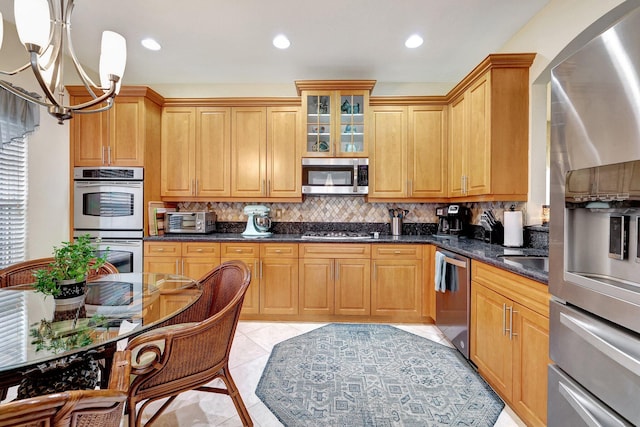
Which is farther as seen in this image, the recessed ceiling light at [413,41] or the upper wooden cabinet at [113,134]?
the upper wooden cabinet at [113,134]

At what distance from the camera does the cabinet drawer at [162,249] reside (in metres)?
3.08

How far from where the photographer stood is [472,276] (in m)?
2.19

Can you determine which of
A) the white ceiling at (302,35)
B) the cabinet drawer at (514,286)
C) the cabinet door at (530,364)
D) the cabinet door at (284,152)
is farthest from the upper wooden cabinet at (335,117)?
the cabinet door at (530,364)

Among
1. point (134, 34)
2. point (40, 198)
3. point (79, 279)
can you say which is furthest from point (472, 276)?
point (40, 198)

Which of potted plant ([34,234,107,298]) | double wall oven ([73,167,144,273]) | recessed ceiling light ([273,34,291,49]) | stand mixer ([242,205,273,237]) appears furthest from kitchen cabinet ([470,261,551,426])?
double wall oven ([73,167,144,273])

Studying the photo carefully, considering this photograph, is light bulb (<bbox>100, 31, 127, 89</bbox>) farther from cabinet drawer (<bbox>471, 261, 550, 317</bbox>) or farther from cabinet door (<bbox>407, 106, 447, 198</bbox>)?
cabinet door (<bbox>407, 106, 447, 198</bbox>)

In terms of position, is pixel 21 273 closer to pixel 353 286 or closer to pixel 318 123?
pixel 353 286

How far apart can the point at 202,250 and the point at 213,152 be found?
4.02 ft

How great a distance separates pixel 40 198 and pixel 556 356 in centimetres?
432

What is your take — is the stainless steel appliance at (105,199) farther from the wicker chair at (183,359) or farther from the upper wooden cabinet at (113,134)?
the wicker chair at (183,359)

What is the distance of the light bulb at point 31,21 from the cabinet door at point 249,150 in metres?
2.14

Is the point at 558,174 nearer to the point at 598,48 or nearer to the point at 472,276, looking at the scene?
the point at 598,48

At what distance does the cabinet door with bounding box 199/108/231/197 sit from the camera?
11.1 feet

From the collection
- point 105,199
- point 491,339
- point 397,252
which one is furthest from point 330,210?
point 105,199
